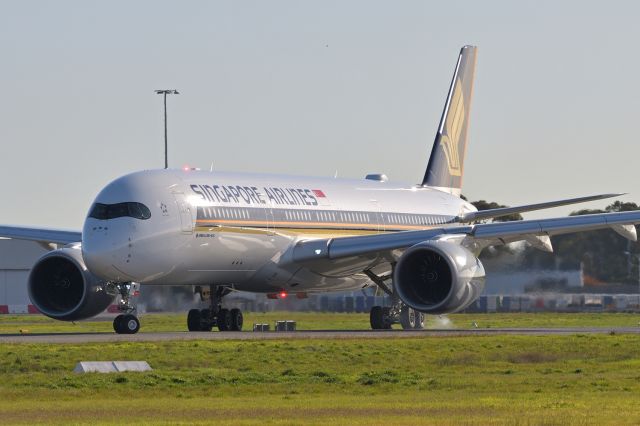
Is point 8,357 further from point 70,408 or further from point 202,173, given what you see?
point 202,173

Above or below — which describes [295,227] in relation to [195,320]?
above

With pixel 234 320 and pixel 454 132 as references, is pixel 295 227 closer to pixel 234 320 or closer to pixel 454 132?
pixel 234 320

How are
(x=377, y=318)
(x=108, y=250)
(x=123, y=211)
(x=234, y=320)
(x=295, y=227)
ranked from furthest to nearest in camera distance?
(x=377, y=318)
(x=295, y=227)
(x=234, y=320)
(x=123, y=211)
(x=108, y=250)

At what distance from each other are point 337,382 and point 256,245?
16.1 meters

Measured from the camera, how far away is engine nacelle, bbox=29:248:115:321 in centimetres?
4459

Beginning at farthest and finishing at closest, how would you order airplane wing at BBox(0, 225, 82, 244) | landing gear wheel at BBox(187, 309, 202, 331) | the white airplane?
airplane wing at BBox(0, 225, 82, 244) → landing gear wheel at BBox(187, 309, 202, 331) → the white airplane

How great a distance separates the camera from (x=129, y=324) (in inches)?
1663

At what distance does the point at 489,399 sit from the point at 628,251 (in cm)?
4893

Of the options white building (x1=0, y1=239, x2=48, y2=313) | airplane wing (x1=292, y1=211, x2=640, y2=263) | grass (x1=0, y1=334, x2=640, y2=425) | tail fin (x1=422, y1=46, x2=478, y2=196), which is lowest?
grass (x1=0, y1=334, x2=640, y2=425)

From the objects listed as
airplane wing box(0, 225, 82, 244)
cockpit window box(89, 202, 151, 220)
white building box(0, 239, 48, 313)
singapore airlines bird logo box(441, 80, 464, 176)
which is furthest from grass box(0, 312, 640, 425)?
white building box(0, 239, 48, 313)

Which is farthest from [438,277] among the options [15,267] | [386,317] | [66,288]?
[15,267]

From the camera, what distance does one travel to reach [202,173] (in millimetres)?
45438

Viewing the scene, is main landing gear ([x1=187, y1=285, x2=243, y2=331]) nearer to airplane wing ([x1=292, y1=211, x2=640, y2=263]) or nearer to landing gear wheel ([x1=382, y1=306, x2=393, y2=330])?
airplane wing ([x1=292, y1=211, x2=640, y2=263])

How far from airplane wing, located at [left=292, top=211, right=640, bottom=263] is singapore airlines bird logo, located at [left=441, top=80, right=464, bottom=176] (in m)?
12.2
